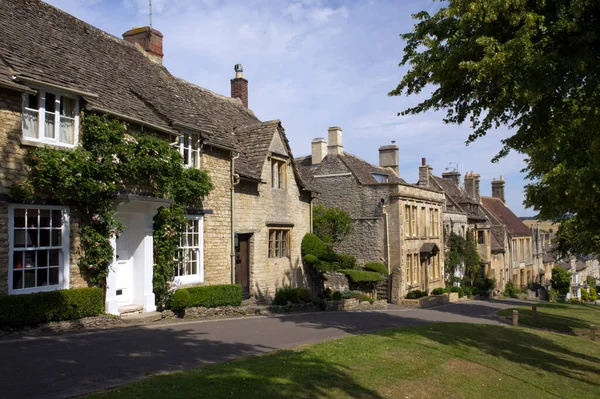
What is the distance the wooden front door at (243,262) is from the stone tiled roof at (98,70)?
2685 mm

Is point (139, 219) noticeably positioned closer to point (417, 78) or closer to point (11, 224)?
point (11, 224)

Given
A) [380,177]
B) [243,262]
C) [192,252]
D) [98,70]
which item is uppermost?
[98,70]

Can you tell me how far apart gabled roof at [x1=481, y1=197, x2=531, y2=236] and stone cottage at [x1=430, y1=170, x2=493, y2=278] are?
350cm

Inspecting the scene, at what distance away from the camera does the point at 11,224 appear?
12047 millimetres

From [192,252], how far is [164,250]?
1.82m

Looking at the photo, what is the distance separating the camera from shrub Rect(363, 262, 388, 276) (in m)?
30.9

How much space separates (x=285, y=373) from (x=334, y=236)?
23076 millimetres

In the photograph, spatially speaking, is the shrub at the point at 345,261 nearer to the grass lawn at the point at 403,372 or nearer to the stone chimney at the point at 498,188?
the grass lawn at the point at 403,372

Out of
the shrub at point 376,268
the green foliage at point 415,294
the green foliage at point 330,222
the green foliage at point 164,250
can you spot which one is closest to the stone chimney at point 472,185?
the green foliage at point 415,294

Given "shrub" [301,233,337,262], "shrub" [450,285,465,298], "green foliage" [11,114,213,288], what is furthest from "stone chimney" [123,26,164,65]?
"shrub" [450,285,465,298]

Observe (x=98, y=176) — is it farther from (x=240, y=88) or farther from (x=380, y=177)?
(x=380, y=177)

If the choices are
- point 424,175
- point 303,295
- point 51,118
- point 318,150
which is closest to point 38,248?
point 51,118

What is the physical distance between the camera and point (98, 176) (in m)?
13.8

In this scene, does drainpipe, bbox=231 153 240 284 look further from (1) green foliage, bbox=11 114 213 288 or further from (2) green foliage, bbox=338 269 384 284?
(2) green foliage, bbox=338 269 384 284
